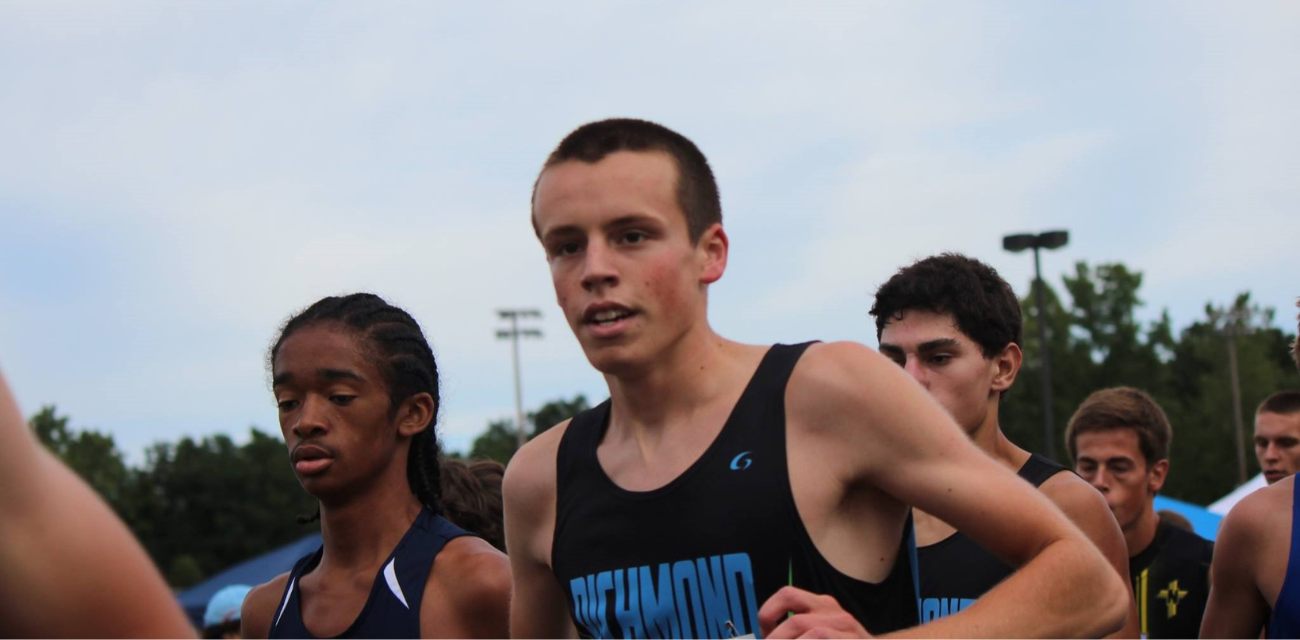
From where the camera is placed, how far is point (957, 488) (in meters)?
2.64

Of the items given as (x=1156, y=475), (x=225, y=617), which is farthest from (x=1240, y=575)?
(x=225, y=617)

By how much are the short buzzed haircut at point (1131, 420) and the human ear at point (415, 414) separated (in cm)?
373

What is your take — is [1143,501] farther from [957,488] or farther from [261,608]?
[957,488]

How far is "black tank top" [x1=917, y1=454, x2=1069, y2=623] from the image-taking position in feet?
13.3

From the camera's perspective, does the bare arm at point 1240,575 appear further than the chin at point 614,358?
Yes

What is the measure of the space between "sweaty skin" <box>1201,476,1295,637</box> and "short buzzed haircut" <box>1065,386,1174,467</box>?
2026 mm

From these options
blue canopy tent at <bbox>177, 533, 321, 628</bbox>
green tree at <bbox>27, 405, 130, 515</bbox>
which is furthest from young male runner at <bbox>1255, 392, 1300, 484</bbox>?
green tree at <bbox>27, 405, 130, 515</bbox>

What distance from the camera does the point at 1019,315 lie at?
5.13m

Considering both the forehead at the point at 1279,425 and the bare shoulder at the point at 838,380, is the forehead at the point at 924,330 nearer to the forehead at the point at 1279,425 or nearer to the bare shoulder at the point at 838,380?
the bare shoulder at the point at 838,380

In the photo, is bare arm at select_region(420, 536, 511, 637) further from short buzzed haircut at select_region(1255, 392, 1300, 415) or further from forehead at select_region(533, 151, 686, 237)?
short buzzed haircut at select_region(1255, 392, 1300, 415)

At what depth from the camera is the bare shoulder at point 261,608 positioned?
4797 millimetres

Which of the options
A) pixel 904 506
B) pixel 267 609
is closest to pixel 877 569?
pixel 904 506

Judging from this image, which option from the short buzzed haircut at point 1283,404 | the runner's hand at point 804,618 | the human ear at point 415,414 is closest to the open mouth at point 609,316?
the runner's hand at point 804,618

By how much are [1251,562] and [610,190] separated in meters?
2.91
